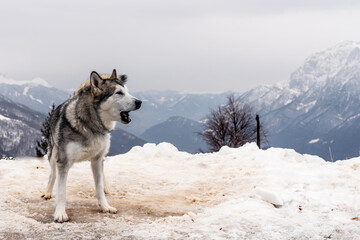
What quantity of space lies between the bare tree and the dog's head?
44210 mm

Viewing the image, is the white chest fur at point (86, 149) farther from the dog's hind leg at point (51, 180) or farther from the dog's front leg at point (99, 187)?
the dog's hind leg at point (51, 180)

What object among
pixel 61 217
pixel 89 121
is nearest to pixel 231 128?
pixel 89 121

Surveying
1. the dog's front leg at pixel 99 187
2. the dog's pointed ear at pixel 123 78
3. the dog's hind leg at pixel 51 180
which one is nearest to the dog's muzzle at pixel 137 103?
the dog's pointed ear at pixel 123 78

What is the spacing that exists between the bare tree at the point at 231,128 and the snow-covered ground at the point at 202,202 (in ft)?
123

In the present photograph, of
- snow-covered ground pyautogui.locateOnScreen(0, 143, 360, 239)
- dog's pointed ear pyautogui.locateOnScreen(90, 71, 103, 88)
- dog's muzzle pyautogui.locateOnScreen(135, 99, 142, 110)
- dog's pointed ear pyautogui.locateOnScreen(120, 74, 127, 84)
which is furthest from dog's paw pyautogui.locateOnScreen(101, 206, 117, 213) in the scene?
dog's pointed ear pyautogui.locateOnScreen(120, 74, 127, 84)

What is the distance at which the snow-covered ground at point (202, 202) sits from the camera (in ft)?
22.6

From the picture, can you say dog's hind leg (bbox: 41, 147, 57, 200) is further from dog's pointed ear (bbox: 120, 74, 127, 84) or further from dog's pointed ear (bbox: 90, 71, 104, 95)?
dog's pointed ear (bbox: 120, 74, 127, 84)

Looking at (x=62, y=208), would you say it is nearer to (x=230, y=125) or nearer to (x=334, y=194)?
(x=334, y=194)

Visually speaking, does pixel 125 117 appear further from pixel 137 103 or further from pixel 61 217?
pixel 61 217

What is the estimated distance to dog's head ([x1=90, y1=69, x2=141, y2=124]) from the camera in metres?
7.64

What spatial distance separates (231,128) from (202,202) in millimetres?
44376

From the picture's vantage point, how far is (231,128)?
176 ft

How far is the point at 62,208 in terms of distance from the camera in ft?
25.2

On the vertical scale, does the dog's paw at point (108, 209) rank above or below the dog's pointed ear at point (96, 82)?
below
